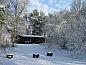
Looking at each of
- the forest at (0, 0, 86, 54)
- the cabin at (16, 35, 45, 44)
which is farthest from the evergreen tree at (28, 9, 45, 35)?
the cabin at (16, 35, 45, 44)

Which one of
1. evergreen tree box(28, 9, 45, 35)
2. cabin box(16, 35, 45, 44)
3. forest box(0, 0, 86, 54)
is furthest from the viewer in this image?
evergreen tree box(28, 9, 45, 35)

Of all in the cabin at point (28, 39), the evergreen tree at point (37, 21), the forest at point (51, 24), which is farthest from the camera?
the evergreen tree at point (37, 21)

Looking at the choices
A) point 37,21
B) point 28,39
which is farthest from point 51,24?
point 37,21

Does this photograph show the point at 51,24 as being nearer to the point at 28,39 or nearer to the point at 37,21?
the point at 28,39

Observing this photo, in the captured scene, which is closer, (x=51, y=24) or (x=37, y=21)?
(x=51, y=24)

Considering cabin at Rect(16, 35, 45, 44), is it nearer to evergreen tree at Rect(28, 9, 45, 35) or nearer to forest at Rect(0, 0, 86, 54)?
evergreen tree at Rect(28, 9, 45, 35)

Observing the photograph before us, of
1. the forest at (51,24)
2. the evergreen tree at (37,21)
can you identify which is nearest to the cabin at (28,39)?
the evergreen tree at (37,21)

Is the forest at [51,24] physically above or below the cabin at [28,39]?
above

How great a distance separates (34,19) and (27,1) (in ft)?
53.6

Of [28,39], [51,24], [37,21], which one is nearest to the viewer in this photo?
[51,24]

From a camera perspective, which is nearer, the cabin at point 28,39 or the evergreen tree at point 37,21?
the cabin at point 28,39

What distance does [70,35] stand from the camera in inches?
885

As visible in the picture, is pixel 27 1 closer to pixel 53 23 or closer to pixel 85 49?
pixel 53 23

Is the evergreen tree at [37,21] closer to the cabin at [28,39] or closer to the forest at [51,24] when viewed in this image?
the forest at [51,24]
